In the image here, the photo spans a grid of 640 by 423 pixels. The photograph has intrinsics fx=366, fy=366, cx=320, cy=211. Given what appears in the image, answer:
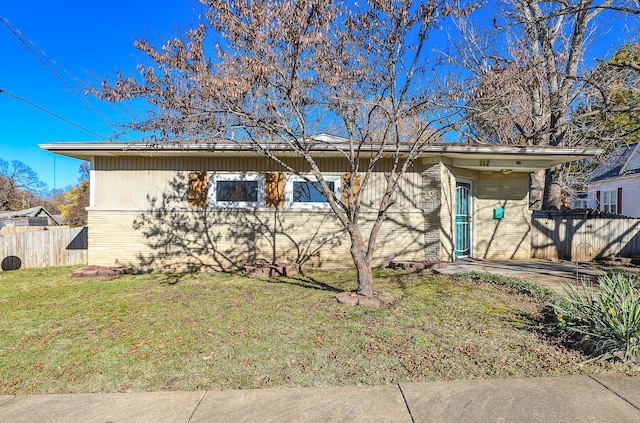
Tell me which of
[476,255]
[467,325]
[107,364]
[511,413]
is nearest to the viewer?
[511,413]

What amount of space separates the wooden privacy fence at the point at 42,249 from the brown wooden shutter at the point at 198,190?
167 inches

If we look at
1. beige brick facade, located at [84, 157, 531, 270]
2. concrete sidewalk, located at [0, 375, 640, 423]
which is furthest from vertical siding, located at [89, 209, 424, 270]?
concrete sidewalk, located at [0, 375, 640, 423]

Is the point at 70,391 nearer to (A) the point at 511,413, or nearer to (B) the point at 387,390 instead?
(B) the point at 387,390

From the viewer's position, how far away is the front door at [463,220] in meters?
9.61

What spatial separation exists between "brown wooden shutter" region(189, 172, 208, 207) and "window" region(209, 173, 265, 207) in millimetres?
166

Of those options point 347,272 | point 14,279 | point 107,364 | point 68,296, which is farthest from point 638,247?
point 14,279

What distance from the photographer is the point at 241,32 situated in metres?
4.93

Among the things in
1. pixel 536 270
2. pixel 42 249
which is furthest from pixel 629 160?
pixel 42 249

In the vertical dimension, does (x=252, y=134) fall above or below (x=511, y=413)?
above

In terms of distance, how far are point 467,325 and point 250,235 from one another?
5.65 meters

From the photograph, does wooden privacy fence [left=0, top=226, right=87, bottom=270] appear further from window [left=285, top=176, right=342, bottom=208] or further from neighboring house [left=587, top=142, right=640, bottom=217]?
neighboring house [left=587, top=142, right=640, bottom=217]

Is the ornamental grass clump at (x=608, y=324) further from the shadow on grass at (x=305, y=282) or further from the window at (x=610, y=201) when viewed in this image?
the window at (x=610, y=201)

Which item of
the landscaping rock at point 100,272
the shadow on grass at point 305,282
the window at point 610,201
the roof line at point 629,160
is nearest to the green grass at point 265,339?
the shadow on grass at point 305,282

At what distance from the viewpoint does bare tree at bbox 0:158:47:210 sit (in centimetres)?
3716
